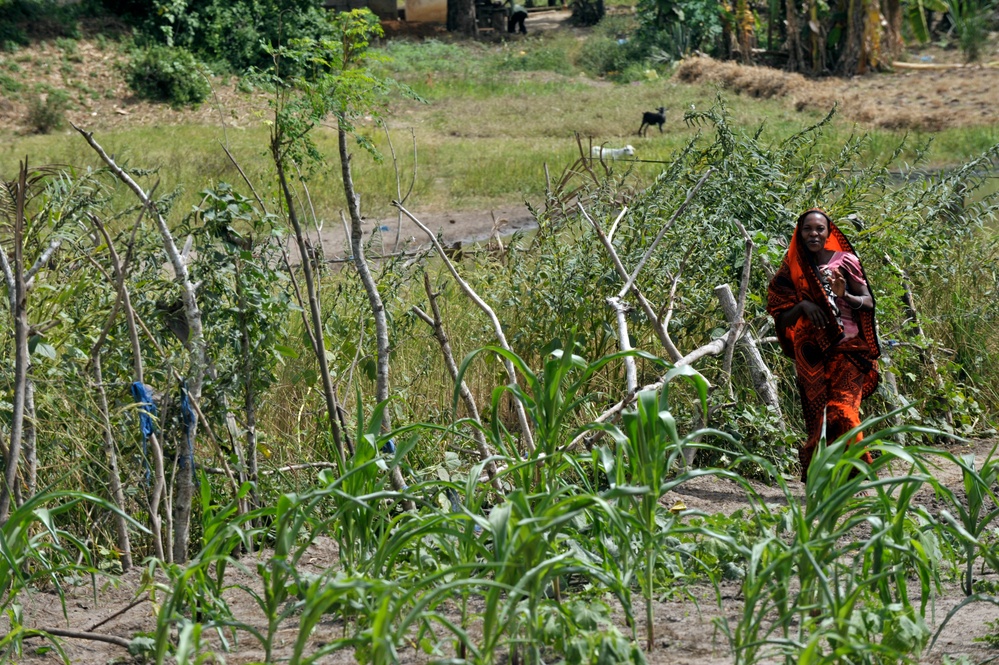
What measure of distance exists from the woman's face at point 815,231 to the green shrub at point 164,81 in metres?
17.1

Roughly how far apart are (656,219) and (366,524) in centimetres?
288

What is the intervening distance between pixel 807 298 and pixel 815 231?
0.27 metres

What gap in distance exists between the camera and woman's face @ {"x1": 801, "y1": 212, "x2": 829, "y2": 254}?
4566 millimetres

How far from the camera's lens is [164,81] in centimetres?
2045

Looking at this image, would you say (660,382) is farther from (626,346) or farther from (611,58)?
(611,58)

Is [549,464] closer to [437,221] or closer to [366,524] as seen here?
[366,524]

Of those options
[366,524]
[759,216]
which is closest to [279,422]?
[366,524]

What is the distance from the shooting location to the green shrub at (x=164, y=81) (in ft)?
66.3

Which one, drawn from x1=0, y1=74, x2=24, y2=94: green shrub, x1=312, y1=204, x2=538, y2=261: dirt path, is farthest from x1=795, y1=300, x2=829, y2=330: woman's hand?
x1=0, y1=74, x2=24, y2=94: green shrub

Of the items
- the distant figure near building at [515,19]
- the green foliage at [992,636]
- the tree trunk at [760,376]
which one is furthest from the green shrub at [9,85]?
the green foliage at [992,636]

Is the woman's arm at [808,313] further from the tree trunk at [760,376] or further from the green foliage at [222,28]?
the green foliage at [222,28]

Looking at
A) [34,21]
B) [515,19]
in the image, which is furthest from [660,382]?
[515,19]

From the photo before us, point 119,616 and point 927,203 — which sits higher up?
point 927,203

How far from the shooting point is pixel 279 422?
15.3 ft
